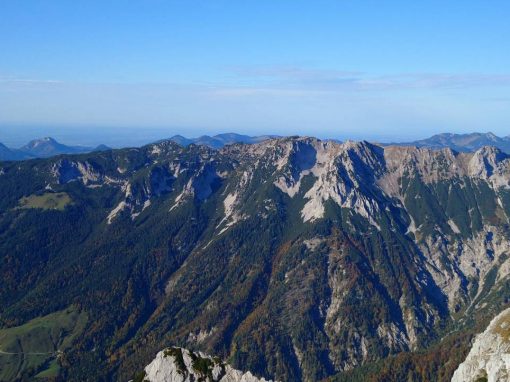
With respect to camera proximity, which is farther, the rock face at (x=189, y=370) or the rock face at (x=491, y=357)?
the rock face at (x=189, y=370)

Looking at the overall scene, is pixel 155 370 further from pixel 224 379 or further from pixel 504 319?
pixel 504 319

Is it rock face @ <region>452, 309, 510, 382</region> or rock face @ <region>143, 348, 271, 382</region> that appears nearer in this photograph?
rock face @ <region>452, 309, 510, 382</region>

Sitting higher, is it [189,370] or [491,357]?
[491,357]

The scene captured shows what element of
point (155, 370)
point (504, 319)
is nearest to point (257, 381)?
point (155, 370)

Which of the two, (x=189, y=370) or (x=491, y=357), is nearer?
(x=491, y=357)
